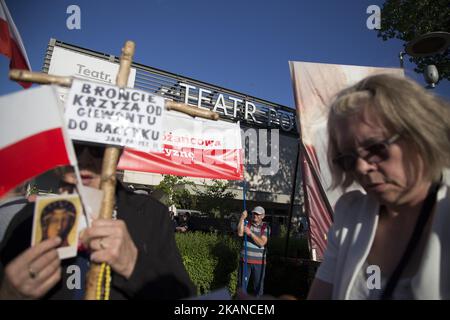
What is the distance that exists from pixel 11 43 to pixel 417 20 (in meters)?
8.77

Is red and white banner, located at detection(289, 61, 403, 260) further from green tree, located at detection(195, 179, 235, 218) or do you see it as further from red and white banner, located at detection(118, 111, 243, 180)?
green tree, located at detection(195, 179, 235, 218)

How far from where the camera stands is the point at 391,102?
105 cm

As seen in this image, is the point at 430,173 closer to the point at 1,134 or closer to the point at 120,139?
the point at 120,139

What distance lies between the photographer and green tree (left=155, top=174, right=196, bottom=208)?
36.6 ft

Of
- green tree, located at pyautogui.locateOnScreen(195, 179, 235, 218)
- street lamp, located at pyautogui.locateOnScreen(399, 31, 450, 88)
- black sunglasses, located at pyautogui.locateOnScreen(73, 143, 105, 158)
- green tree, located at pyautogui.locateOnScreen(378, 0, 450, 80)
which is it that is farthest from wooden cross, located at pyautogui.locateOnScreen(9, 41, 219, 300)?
green tree, located at pyautogui.locateOnScreen(195, 179, 235, 218)

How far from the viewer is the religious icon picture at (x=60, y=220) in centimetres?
96

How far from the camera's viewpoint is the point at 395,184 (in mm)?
1040

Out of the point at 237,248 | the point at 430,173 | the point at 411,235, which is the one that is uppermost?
the point at 430,173

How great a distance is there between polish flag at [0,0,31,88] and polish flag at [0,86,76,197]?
218cm

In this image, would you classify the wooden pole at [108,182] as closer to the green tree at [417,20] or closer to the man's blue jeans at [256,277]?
the man's blue jeans at [256,277]

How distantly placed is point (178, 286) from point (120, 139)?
693 mm

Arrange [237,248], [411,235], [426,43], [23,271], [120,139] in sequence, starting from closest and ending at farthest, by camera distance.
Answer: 1. [23,271]
2. [411,235]
3. [120,139]
4. [426,43]
5. [237,248]

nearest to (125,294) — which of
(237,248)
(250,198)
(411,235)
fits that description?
(411,235)

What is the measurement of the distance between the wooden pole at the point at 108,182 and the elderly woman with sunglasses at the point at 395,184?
0.91m
